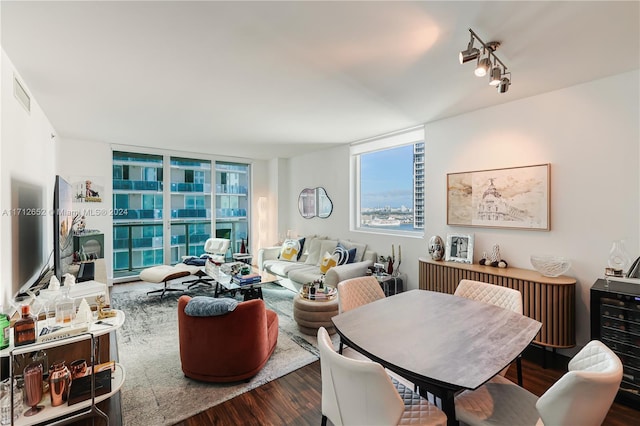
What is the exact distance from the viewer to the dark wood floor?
1.97 meters

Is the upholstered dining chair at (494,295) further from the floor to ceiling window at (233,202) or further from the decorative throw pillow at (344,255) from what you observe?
the floor to ceiling window at (233,202)

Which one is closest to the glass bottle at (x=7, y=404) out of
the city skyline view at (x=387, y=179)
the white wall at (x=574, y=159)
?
the white wall at (x=574, y=159)

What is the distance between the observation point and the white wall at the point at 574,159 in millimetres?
2465

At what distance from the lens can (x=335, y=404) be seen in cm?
139

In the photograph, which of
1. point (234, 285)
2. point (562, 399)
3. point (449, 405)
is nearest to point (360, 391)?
point (449, 405)

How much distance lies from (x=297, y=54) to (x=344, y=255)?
9.98ft

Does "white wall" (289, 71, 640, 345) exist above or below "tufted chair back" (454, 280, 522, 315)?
above

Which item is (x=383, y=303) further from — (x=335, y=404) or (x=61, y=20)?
(x=61, y=20)

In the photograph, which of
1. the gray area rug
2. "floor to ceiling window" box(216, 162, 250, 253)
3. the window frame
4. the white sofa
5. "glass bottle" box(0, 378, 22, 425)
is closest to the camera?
"glass bottle" box(0, 378, 22, 425)

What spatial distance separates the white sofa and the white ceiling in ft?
6.76

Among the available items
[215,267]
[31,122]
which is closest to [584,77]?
[215,267]

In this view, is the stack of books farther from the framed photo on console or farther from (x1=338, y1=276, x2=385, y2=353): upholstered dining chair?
the framed photo on console

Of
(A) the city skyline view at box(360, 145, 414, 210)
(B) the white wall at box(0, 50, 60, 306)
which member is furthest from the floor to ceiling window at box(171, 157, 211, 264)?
(A) the city skyline view at box(360, 145, 414, 210)

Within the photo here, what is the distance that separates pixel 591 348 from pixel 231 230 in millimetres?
6511
